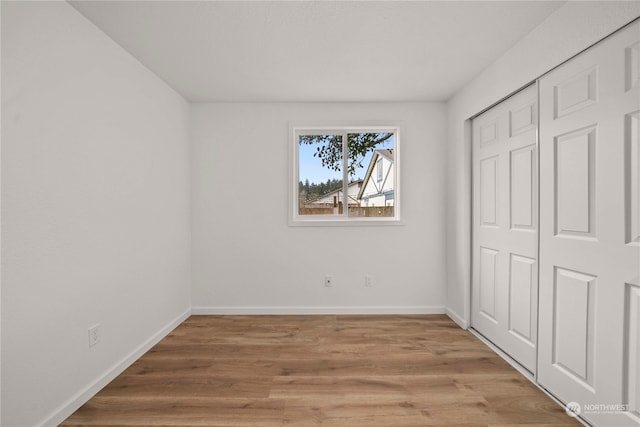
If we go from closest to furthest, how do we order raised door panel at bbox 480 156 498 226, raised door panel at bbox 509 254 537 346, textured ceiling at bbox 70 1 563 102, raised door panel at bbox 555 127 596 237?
raised door panel at bbox 555 127 596 237
textured ceiling at bbox 70 1 563 102
raised door panel at bbox 509 254 537 346
raised door panel at bbox 480 156 498 226

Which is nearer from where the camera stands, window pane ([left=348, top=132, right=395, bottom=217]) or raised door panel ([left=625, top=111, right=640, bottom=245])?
raised door panel ([left=625, top=111, right=640, bottom=245])

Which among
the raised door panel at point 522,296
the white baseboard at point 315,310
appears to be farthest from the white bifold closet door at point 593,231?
the white baseboard at point 315,310

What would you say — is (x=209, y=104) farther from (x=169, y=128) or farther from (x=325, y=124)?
(x=325, y=124)

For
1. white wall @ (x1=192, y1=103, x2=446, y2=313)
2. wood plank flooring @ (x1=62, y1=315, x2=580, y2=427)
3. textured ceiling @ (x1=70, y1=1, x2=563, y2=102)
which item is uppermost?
textured ceiling @ (x1=70, y1=1, x2=563, y2=102)

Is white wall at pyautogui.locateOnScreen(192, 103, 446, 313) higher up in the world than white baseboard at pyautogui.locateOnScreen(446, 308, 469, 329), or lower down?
higher up

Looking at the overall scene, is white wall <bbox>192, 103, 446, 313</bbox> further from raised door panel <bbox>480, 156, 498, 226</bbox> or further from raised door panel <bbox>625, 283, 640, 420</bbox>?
raised door panel <bbox>625, 283, 640, 420</bbox>

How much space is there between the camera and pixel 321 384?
2.15 m

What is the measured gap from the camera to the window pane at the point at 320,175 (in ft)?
12.3

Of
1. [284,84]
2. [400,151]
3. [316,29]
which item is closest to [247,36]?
[316,29]

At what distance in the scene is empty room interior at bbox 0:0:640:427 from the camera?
1608 millimetres

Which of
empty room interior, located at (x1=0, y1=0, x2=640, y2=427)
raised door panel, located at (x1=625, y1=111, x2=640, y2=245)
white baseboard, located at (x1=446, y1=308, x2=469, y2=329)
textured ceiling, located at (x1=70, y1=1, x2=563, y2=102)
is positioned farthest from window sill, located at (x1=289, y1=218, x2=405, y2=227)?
raised door panel, located at (x1=625, y1=111, x2=640, y2=245)

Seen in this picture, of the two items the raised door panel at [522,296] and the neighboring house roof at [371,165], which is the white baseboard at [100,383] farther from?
the raised door panel at [522,296]

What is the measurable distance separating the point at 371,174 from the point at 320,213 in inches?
31.4

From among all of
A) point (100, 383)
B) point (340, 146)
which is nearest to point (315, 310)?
point (340, 146)
